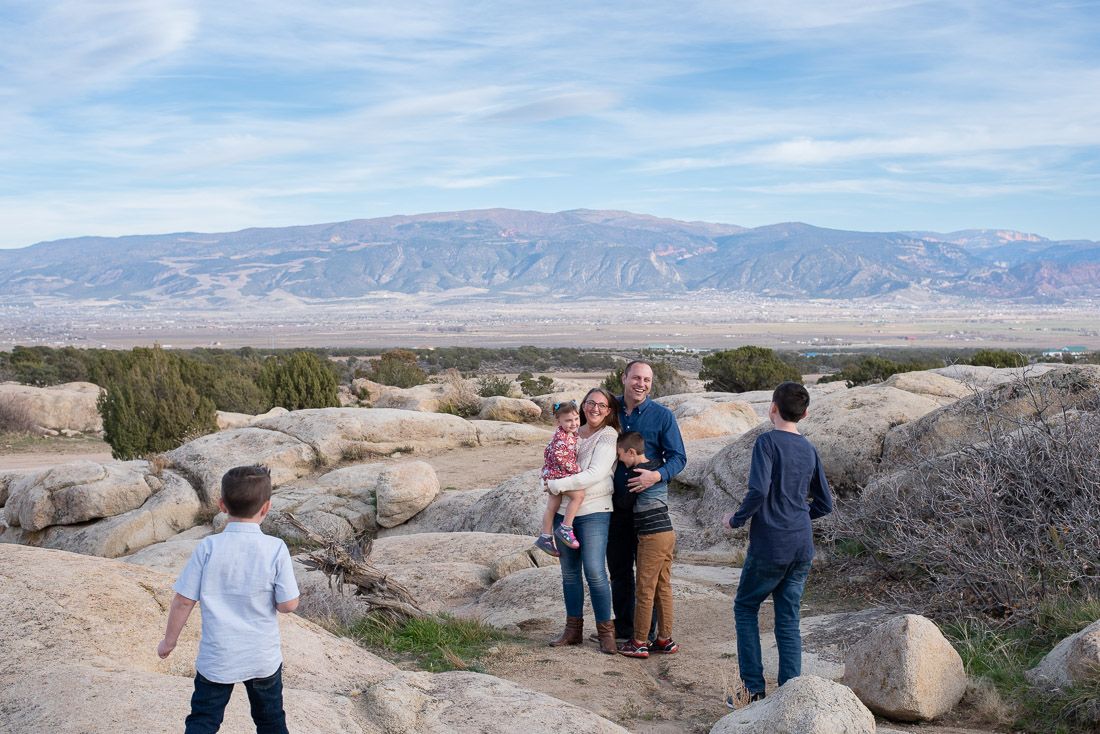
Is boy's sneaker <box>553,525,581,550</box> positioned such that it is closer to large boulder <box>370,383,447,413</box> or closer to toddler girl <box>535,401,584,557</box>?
toddler girl <box>535,401,584,557</box>

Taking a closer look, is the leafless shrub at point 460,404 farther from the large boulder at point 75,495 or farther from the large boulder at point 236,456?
the large boulder at point 75,495

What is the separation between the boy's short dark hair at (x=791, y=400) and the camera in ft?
19.1

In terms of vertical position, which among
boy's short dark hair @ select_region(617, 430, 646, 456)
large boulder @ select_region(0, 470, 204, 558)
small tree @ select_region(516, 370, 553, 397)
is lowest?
large boulder @ select_region(0, 470, 204, 558)

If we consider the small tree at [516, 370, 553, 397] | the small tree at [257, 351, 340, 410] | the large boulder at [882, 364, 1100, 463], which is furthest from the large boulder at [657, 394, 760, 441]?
the small tree at [516, 370, 553, 397]

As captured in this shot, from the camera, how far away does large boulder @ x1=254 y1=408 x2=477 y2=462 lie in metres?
17.3

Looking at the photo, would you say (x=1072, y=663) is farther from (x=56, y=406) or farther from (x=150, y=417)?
(x=56, y=406)

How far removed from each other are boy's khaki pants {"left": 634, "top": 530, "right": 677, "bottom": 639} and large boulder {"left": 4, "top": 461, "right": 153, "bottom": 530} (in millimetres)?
10714

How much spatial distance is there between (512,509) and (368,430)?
570 centimetres

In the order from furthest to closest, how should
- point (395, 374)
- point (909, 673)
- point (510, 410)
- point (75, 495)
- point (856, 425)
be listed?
point (395, 374), point (510, 410), point (75, 495), point (856, 425), point (909, 673)

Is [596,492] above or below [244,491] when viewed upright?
below

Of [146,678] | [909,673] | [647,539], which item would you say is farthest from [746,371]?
[146,678]

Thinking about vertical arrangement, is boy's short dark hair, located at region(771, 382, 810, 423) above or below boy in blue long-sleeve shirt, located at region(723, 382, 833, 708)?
above

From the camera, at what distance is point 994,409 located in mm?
9758

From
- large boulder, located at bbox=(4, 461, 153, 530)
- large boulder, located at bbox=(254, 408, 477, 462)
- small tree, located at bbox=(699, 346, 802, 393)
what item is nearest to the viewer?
large boulder, located at bbox=(4, 461, 153, 530)
